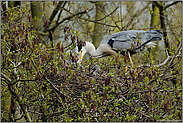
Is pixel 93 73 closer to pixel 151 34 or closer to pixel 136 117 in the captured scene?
pixel 136 117

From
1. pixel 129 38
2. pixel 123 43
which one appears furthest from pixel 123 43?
pixel 129 38

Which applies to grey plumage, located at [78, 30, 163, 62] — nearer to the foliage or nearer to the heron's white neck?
the heron's white neck

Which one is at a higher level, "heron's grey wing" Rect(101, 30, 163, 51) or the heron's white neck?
"heron's grey wing" Rect(101, 30, 163, 51)

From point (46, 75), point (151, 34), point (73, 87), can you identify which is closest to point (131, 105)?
point (73, 87)

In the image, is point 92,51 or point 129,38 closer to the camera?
point 129,38

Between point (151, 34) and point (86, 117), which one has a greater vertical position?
point (151, 34)

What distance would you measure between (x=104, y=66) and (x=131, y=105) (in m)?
0.93

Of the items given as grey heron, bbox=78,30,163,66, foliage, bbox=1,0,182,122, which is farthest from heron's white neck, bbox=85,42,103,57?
foliage, bbox=1,0,182,122

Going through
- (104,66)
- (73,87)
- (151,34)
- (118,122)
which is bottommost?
(118,122)

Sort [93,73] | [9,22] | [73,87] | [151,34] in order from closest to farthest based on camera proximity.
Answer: [73,87], [93,73], [9,22], [151,34]

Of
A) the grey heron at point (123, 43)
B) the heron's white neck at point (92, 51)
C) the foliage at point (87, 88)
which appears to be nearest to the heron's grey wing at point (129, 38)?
the grey heron at point (123, 43)

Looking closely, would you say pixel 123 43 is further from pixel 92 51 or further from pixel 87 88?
pixel 87 88

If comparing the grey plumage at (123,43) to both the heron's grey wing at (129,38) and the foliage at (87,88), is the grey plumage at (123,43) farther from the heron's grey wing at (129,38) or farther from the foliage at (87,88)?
the foliage at (87,88)

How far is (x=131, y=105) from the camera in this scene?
10.2 feet
